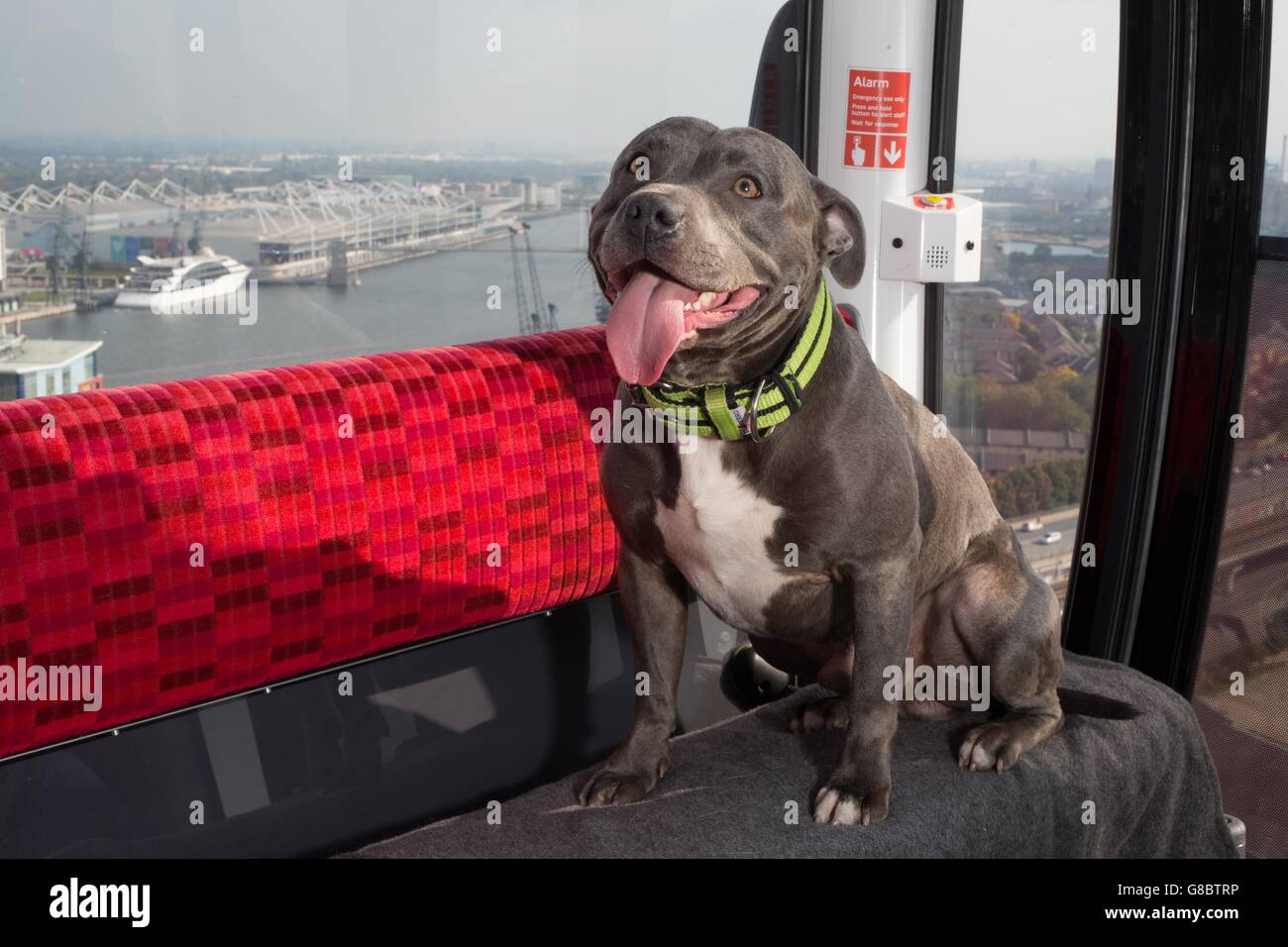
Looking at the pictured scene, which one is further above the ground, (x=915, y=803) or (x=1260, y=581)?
(x=1260, y=581)

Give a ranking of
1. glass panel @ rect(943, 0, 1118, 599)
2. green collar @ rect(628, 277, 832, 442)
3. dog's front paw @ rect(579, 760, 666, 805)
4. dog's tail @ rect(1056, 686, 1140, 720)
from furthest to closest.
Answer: glass panel @ rect(943, 0, 1118, 599), dog's tail @ rect(1056, 686, 1140, 720), dog's front paw @ rect(579, 760, 666, 805), green collar @ rect(628, 277, 832, 442)

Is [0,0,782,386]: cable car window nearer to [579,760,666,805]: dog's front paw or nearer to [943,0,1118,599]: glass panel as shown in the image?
[943,0,1118,599]: glass panel

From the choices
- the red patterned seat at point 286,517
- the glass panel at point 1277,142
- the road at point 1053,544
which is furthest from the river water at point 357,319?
the glass panel at point 1277,142

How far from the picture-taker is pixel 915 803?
225 centimetres

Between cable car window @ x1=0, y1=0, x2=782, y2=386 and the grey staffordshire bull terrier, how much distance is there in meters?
0.56

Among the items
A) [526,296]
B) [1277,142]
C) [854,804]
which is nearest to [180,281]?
[526,296]

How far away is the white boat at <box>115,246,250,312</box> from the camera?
2.79 metres

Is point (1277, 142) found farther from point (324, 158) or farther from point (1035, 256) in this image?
point (324, 158)

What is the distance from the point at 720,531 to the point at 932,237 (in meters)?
1.65

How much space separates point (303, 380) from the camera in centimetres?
222

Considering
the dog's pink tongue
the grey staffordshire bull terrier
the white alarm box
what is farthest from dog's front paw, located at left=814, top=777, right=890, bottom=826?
the white alarm box

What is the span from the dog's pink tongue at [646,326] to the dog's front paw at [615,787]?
2.51 ft

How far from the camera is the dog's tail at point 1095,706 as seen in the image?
2.64m
